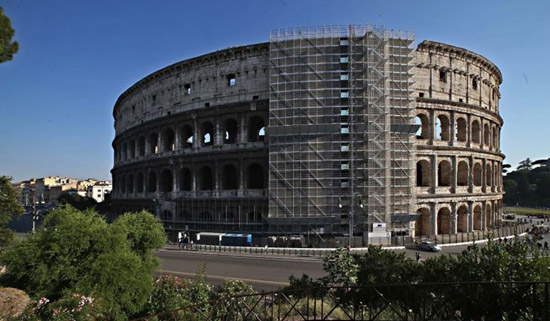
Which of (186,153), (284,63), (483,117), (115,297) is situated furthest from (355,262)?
(483,117)

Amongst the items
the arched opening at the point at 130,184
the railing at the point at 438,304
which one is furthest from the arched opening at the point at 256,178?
the railing at the point at 438,304

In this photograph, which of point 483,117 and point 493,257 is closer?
point 493,257

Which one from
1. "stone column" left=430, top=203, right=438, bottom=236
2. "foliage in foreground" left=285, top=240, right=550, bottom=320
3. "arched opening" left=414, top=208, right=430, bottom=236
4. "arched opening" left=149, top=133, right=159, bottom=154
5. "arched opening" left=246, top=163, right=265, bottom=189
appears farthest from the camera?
"arched opening" left=149, top=133, right=159, bottom=154

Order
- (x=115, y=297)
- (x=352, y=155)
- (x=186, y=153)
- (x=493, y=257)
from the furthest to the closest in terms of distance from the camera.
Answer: (x=186, y=153)
(x=352, y=155)
(x=115, y=297)
(x=493, y=257)

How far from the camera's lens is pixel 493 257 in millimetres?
9523

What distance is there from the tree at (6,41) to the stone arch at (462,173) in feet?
124

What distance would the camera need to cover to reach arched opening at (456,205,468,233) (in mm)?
34991

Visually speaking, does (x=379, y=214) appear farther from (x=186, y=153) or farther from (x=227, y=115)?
(x=186, y=153)

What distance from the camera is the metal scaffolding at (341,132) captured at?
95.0ft

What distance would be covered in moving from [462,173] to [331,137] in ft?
56.9

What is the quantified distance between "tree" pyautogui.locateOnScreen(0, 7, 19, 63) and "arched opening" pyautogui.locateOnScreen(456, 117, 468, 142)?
124ft

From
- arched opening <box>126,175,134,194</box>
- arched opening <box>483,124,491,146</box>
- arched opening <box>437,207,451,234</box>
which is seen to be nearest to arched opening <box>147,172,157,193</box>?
arched opening <box>126,175,134,194</box>

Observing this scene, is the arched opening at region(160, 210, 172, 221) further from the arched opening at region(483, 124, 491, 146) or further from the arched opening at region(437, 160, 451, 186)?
the arched opening at region(483, 124, 491, 146)

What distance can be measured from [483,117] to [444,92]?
284 inches
